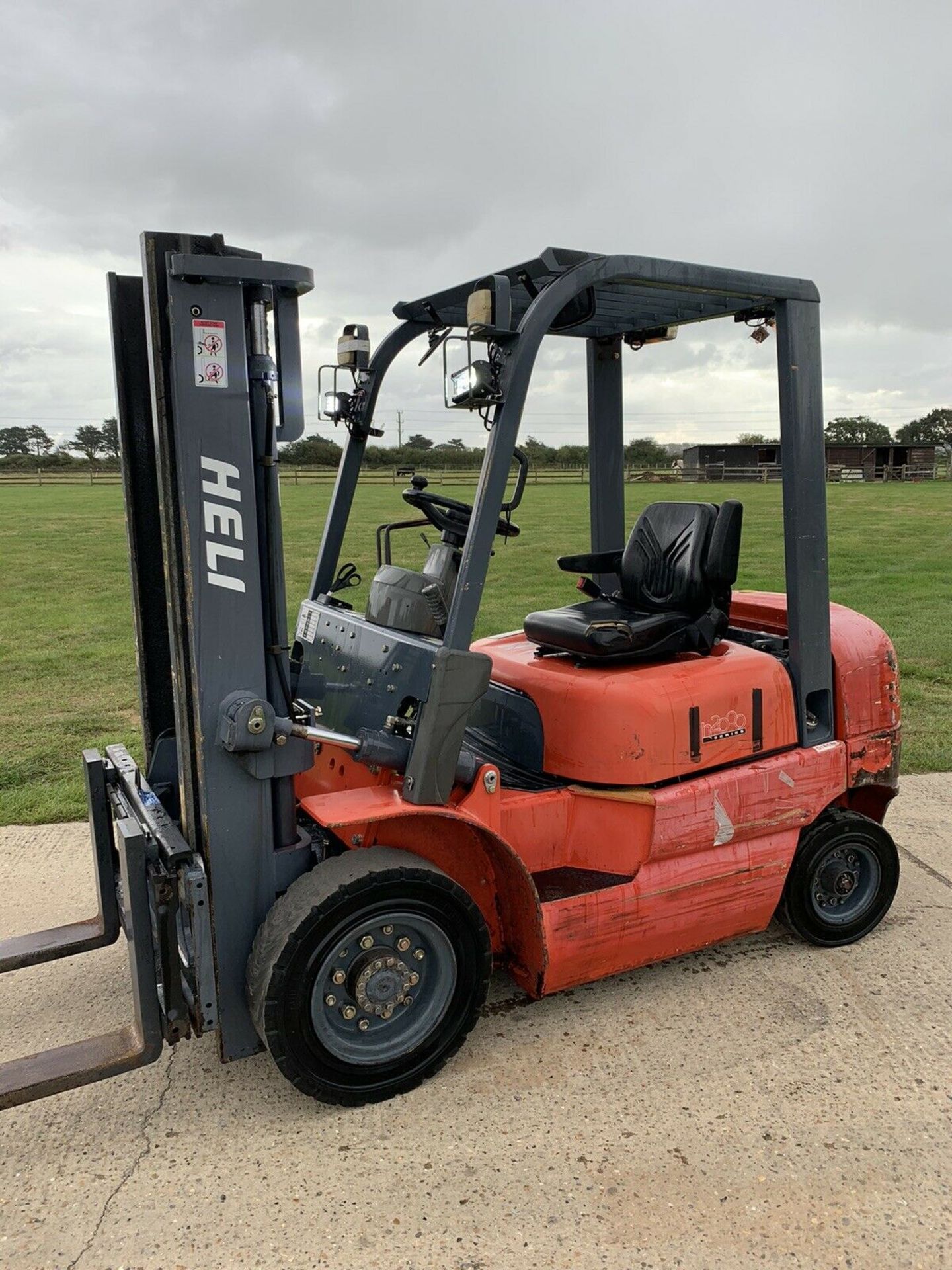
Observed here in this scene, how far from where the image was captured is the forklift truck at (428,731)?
2.97 m

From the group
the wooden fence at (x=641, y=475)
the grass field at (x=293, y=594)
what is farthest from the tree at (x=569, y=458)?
the grass field at (x=293, y=594)

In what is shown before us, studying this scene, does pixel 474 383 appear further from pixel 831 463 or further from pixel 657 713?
pixel 831 463

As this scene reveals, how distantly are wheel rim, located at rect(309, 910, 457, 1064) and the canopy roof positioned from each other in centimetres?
213

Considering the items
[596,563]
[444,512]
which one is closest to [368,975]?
[444,512]

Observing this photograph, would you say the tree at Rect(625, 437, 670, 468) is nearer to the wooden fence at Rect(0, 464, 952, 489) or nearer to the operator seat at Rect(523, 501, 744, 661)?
the wooden fence at Rect(0, 464, 952, 489)

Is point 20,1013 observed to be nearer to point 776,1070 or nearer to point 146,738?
point 146,738

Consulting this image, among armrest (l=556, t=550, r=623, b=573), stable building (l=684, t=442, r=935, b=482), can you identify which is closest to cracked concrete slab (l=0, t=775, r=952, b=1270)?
armrest (l=556, t=550, r=623, b=573)

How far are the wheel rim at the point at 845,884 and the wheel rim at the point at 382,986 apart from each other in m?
1.72

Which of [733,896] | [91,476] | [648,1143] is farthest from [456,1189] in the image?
[91,476]

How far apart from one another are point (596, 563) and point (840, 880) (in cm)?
184

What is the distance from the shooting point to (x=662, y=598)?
4.42 m

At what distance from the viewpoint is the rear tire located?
13.3ft

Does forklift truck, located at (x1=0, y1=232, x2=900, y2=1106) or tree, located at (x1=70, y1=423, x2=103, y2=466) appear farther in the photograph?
tree, located at (x1=70, y1=423, x2=103, y2=466)

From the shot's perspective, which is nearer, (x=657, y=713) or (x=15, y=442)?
(x=657, y=713)
